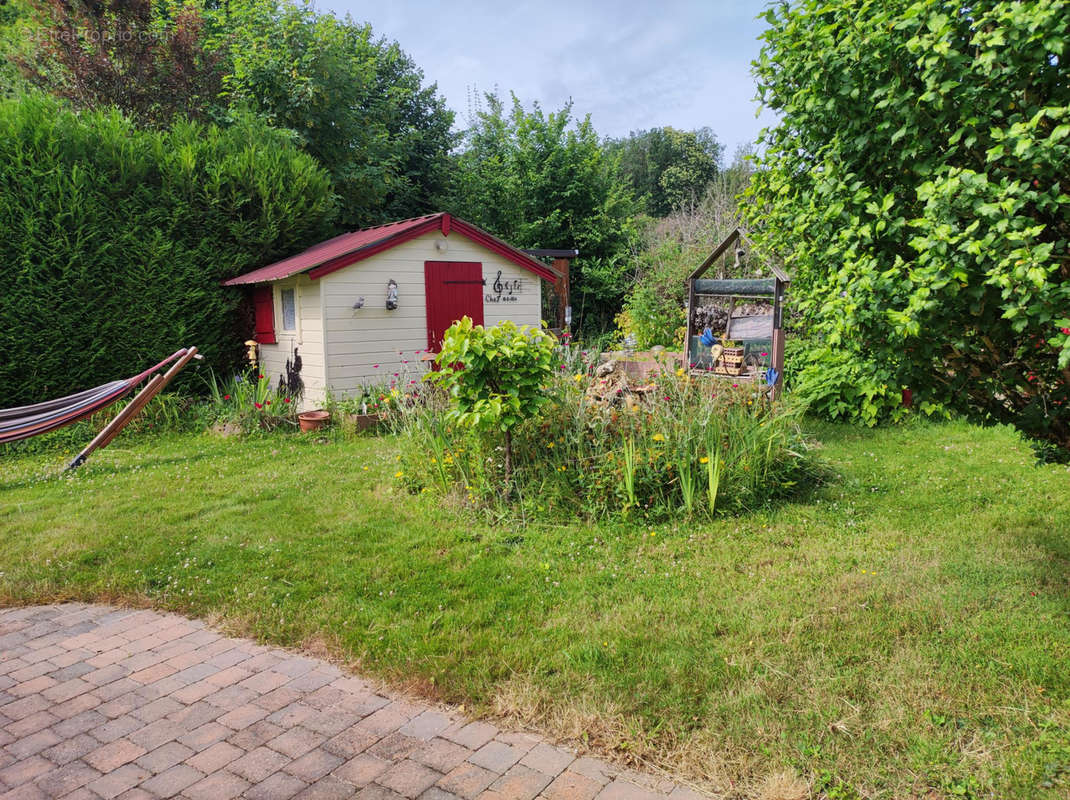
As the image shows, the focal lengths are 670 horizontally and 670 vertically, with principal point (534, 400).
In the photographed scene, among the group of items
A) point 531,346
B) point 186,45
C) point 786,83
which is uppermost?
point 186,45

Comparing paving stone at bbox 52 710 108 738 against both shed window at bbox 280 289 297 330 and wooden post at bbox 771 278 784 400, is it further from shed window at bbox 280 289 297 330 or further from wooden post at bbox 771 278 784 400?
shed window at bbox 280 289 297 330

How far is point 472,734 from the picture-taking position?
2.52 meters

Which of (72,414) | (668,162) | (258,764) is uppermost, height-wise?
(668,162)

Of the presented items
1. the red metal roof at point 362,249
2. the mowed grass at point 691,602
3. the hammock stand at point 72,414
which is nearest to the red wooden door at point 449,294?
the red metal roof at point 362,249

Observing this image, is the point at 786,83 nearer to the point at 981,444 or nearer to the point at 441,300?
the point at 981,444

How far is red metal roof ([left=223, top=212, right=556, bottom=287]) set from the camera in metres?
8.57

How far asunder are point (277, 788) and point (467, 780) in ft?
2.07

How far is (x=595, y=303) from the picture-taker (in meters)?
16.5

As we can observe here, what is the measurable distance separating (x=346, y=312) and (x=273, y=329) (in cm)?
152

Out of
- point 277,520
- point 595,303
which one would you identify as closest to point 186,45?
point 595,303

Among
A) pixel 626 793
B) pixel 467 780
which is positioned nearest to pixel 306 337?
pixel 467 780

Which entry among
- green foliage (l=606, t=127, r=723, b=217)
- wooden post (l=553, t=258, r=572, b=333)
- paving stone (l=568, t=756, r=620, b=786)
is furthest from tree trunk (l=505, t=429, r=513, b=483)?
green foliage (l=606, t=127, r=723, b=217)

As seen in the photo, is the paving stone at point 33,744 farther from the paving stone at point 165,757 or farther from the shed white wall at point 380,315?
the shed white wall at point 380,315

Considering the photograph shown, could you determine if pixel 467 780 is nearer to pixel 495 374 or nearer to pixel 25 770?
pixel 25 770
